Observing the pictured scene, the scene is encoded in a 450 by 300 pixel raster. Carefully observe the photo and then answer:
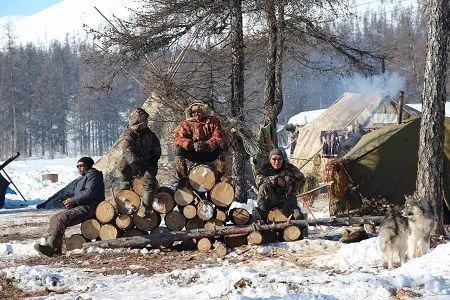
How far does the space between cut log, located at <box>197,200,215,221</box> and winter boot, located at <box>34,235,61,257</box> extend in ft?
6.46

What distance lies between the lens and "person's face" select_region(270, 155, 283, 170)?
8.80 m

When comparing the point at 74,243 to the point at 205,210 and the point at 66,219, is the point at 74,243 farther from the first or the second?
the point at 205,210

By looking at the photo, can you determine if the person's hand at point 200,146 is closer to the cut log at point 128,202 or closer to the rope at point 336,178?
the cut log at point 128,202

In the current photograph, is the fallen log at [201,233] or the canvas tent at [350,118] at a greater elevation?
the canvas tent at [350,118]

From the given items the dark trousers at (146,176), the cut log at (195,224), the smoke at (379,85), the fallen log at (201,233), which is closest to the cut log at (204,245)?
the fallen log at (201,233)

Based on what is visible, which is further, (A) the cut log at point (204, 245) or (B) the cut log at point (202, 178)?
(B) the cut log at point (202, 178)

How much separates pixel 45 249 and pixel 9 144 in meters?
67.2

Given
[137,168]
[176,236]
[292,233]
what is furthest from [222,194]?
[137,168]

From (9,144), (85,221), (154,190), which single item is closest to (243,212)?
(154,190)

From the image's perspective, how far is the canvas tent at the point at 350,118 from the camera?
69.9ft

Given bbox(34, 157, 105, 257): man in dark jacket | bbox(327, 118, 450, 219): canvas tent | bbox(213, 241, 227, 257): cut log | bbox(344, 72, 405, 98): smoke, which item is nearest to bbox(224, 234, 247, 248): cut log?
bbox(213, 241, 227, 257): cut log

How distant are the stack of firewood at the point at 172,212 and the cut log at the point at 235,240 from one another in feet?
0.82

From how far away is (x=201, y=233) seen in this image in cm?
841

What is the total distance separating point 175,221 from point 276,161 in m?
1.65
